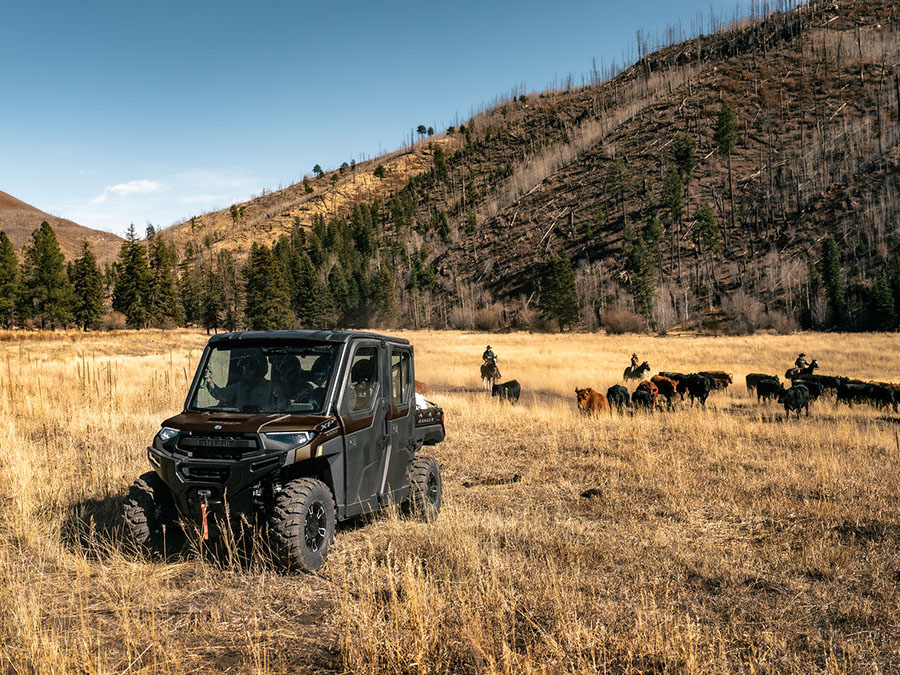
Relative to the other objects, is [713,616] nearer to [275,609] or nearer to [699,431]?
[275,609]

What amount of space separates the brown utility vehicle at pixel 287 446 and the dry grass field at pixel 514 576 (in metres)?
0.43

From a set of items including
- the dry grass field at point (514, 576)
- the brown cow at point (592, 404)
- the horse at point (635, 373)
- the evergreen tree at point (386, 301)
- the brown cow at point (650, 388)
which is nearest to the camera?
the dry grass field at point (514, 576)

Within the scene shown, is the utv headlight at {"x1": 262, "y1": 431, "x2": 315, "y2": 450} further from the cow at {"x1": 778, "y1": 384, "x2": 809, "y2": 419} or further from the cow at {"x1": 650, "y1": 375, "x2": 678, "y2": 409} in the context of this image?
the cow at {"x1": 650, "y1": 375, "x2": 678, "y2": 409}

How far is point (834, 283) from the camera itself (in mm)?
74875

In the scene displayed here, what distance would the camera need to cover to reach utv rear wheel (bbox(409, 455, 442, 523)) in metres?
7.05

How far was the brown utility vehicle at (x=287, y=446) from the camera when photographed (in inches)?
202

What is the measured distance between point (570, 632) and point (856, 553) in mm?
4140

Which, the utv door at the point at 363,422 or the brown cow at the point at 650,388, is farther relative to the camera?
the brown cow at the point at 650,388

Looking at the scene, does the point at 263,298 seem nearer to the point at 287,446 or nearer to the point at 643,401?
the point at 643,401

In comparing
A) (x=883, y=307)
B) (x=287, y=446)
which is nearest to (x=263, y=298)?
(x=287, y=446)

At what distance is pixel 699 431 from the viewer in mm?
13766

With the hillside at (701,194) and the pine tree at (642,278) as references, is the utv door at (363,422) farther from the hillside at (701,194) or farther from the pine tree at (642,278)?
the hillside at (701,194)

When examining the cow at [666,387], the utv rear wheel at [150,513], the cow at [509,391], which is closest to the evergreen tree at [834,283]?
the cow at [666,387]

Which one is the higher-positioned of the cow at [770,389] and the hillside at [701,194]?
the hillside at [701,194]
